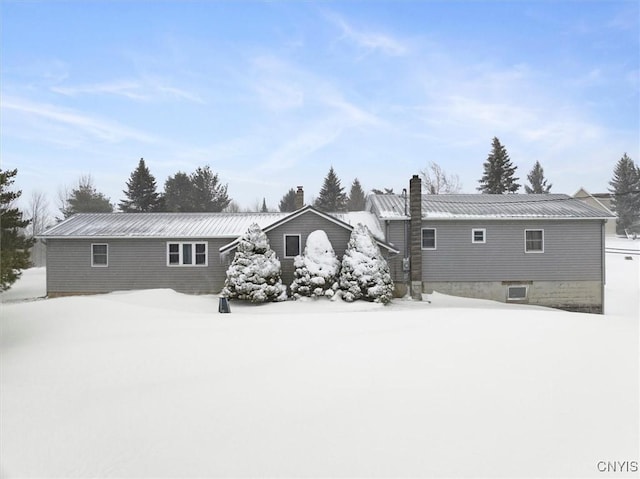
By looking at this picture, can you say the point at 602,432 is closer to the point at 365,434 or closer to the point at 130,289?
the point at 365,434

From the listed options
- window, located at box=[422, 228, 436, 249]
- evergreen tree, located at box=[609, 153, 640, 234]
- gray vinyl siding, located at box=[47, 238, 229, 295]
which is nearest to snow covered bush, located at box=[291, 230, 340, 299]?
gray vinyl siding, located at box=[47, 238, 229, 295]

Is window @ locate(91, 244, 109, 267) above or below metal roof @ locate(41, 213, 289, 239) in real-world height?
below

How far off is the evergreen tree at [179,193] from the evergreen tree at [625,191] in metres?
Result: 55.9

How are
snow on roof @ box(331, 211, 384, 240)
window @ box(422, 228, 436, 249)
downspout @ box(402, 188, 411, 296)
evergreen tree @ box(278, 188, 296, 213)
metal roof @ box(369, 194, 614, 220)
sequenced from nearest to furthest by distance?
downspout @ box(402, 188, 411, 296) → metal roof @ box(369, 194, 614, 220) → window @ box(422, 228, 436, 249) → snow on roof @ box(331, 211, 384, 240) → evergreen tree @ box(278, 188, 296, 213)

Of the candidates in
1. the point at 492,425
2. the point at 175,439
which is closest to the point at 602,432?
the point at 492,425

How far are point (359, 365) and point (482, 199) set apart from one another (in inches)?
819

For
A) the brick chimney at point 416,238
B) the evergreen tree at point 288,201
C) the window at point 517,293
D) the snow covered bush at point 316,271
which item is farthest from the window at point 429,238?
the evergreen tree at point 288,201

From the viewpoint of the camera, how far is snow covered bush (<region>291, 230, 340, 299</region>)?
17.3 meters

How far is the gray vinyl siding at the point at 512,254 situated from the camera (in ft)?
66.7

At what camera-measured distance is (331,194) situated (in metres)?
58.7

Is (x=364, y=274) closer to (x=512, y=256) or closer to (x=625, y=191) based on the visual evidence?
(x=512, y=256)

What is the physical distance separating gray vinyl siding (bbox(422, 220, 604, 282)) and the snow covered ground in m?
12.9

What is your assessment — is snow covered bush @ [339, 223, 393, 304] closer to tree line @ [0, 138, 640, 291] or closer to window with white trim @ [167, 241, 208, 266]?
window with white trim @ [167, 241, 208, 266]

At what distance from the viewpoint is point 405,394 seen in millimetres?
4508
